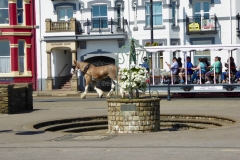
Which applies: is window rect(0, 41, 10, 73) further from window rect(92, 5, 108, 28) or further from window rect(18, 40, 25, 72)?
window rect(92, 5, 108, 28)

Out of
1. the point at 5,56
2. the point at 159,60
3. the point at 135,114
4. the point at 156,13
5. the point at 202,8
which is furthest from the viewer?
the point at 5,56

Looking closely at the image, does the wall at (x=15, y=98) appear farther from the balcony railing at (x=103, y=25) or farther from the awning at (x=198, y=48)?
the balcony railing at (x=103, y=25)

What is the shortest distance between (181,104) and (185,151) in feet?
45.9

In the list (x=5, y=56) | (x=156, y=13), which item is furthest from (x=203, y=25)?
(x=5, y=56)

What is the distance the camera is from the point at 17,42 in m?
44.3

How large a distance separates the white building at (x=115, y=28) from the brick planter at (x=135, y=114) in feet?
72.0

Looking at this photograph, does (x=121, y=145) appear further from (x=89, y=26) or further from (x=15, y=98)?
(x=89, y=26)

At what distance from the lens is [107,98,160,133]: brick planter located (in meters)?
17.3

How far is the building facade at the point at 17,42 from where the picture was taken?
43875 mm

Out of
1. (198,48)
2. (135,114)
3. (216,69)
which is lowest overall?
(135,114)

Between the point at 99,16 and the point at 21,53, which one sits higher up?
the point at 99,16

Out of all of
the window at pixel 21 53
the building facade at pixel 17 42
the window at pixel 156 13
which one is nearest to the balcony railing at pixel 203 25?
the window at pixel 156 13

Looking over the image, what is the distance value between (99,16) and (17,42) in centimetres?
655

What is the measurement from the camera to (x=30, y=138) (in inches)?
603
